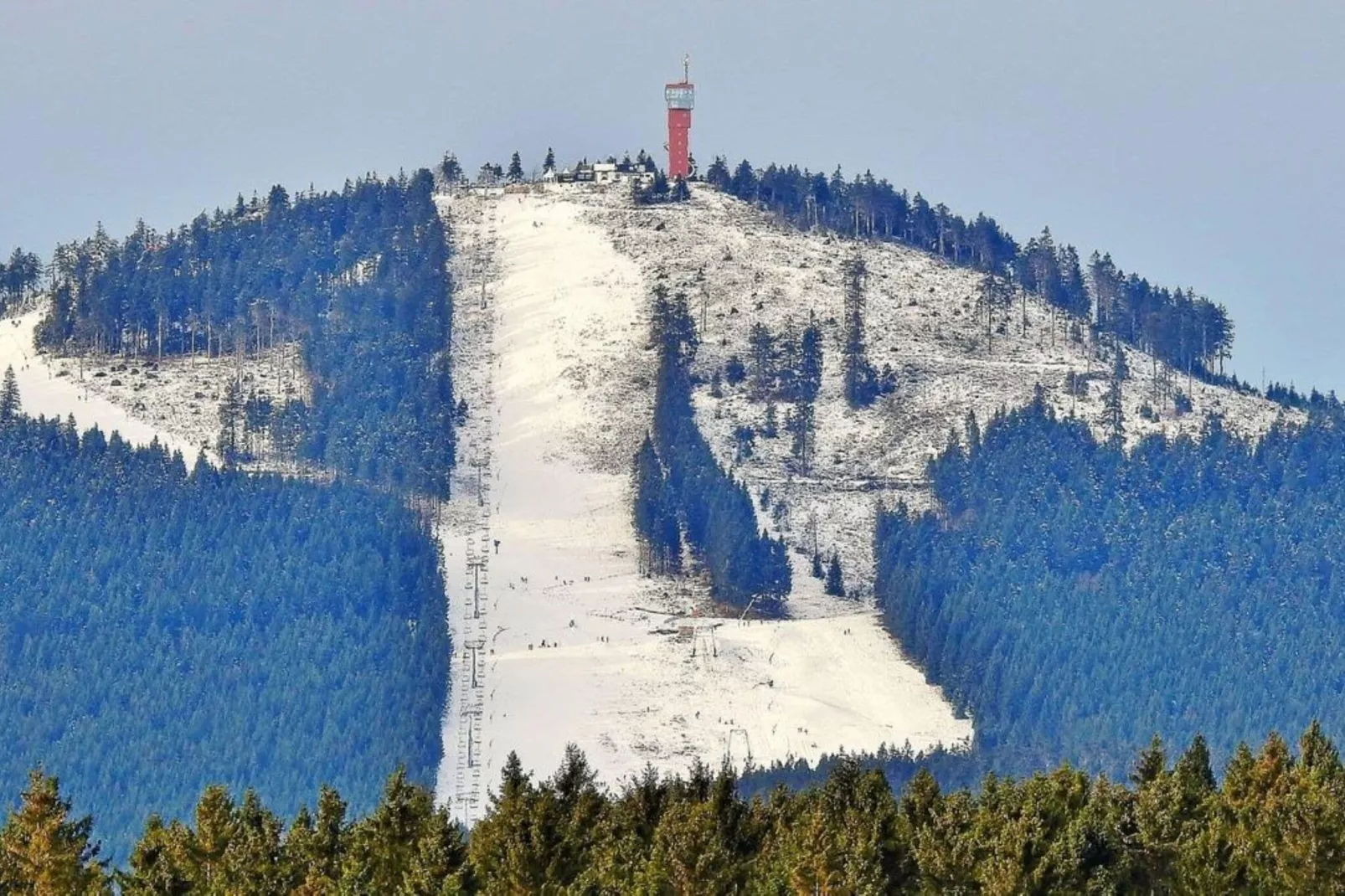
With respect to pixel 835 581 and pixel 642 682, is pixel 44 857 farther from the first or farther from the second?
pixel 835 581

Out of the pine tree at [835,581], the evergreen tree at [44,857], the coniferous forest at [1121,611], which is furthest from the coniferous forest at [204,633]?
the evergreen tree at [44,857]

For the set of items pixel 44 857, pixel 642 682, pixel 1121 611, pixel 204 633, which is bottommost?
pixel 44 857

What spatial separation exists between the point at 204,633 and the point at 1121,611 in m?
64.5

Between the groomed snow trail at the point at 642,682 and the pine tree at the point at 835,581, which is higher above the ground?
the pine tree at the point at 835,581

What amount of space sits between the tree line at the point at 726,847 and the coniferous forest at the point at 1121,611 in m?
64.6

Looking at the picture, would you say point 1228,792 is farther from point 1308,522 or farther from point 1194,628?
point 1308,522

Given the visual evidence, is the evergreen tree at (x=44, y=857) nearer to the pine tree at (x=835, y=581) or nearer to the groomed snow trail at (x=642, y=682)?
the groomed snow trail at (x=642, y=682)

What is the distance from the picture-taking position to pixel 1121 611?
179500mm

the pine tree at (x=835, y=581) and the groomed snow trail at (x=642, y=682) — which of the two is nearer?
the groomed snow trail at (x=642, y=682)

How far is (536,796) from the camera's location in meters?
89.4

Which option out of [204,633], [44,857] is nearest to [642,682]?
[204,633]

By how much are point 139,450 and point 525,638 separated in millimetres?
39276

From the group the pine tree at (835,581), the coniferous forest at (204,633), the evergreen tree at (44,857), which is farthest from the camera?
the pine tree at (835,581)

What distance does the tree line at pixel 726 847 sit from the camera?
81.8 meters
